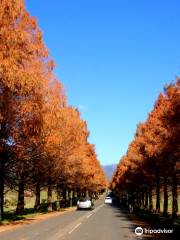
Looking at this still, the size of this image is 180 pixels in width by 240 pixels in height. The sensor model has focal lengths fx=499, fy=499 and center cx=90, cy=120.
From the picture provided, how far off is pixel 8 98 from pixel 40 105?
1.76m

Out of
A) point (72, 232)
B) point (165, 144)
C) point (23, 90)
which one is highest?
point (23, 90)

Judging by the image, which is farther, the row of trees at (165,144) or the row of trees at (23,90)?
the row of trees at (165,144)

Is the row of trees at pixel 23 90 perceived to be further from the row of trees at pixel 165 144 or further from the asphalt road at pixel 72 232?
the row of trees at pixel 165 144

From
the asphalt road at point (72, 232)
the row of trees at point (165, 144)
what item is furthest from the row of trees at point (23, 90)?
the row of trees at point (165, 144)

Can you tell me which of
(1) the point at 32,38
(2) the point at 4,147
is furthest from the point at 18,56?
(2) the point at 4,147

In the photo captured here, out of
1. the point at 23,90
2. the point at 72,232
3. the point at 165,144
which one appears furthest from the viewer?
the point at 165,144

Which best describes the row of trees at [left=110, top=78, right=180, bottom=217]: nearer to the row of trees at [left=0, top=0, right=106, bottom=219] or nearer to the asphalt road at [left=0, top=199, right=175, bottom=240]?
the asphalt road at [left=0, top=199, right=175, bottom=240]

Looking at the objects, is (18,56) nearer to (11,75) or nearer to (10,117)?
(11,75)

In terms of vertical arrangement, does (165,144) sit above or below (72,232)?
above

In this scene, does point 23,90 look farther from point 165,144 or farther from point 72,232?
point 165,144

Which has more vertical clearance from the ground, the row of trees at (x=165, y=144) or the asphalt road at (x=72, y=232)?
the row of trees at (x=165, y=144)

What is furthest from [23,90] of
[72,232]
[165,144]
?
[165,144]

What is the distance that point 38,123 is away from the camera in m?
24.8

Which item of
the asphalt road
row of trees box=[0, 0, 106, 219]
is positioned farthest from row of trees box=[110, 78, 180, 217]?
row of trees box=[0, 0, 106, 219]
